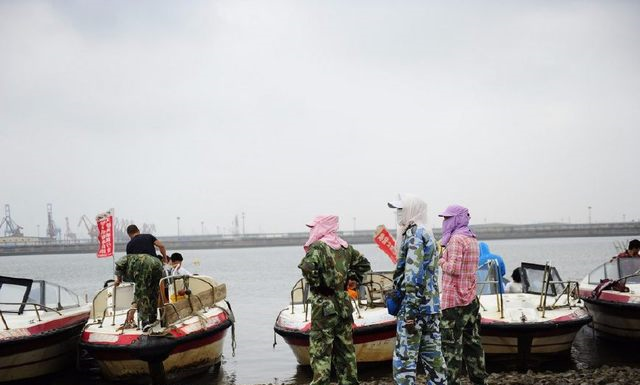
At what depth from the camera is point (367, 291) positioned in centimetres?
1259

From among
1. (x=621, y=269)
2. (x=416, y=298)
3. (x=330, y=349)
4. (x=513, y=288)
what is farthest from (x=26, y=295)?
(x=621, y=269)

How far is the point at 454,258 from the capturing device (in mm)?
7500

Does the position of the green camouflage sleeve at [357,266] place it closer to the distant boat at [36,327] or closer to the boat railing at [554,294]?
the boat railing at [554,294]

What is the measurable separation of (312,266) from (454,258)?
1741 millimetres

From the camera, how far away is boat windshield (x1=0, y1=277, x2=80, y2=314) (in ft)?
41.5

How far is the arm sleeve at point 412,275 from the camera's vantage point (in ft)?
21.4

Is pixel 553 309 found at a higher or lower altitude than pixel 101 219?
lower

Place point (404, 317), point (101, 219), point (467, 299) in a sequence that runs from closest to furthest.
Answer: point (404, 317) < point (467, 299) < point (101, 219)

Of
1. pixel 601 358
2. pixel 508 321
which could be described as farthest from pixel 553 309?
pixel 601 358

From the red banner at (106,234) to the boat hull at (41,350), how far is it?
276 cm

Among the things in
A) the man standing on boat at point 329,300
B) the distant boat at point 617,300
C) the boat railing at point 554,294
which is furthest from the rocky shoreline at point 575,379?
the man standing on boat at point 329,300

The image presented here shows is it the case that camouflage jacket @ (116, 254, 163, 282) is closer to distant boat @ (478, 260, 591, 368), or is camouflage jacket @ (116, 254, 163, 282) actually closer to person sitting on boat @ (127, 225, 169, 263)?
person sitting on boat @ (127, 225, 169, 263)

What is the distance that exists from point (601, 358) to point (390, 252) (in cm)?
524

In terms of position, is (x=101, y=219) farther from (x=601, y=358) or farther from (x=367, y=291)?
(x=601, y=358)
